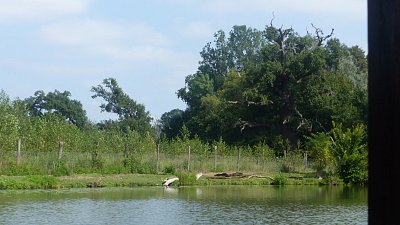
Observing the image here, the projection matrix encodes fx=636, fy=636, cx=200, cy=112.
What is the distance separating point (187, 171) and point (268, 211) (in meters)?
17.0

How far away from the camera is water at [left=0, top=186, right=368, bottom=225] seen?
17422mm

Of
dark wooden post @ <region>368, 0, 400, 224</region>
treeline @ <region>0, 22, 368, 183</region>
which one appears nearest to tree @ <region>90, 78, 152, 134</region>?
treeline @ <region>0, 22, 368, 183</region>

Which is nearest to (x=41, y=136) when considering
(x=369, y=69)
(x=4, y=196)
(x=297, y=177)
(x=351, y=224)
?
(x=4, y=196)

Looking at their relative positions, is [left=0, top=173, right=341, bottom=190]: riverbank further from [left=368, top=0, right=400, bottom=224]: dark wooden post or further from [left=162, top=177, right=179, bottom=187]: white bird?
[left=368, top=0, right=400, bottom=224]: dark wooden post

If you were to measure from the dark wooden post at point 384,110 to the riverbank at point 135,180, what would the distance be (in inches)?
1036

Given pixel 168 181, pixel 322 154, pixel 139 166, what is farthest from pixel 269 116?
pixel 168 181

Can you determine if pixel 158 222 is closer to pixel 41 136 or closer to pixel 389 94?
pixel 389 94

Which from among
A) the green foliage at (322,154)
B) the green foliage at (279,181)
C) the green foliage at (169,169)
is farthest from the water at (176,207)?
the green foliage at (322,154)

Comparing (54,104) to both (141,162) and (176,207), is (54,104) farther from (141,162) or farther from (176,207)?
(176,207)

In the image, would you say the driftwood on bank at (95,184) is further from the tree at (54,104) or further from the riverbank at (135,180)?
the tree at (54,104)

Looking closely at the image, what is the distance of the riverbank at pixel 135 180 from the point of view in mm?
27344

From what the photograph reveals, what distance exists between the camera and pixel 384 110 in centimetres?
122

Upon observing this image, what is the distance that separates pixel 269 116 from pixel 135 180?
27384 millimetres

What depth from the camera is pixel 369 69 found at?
50.6 inches
